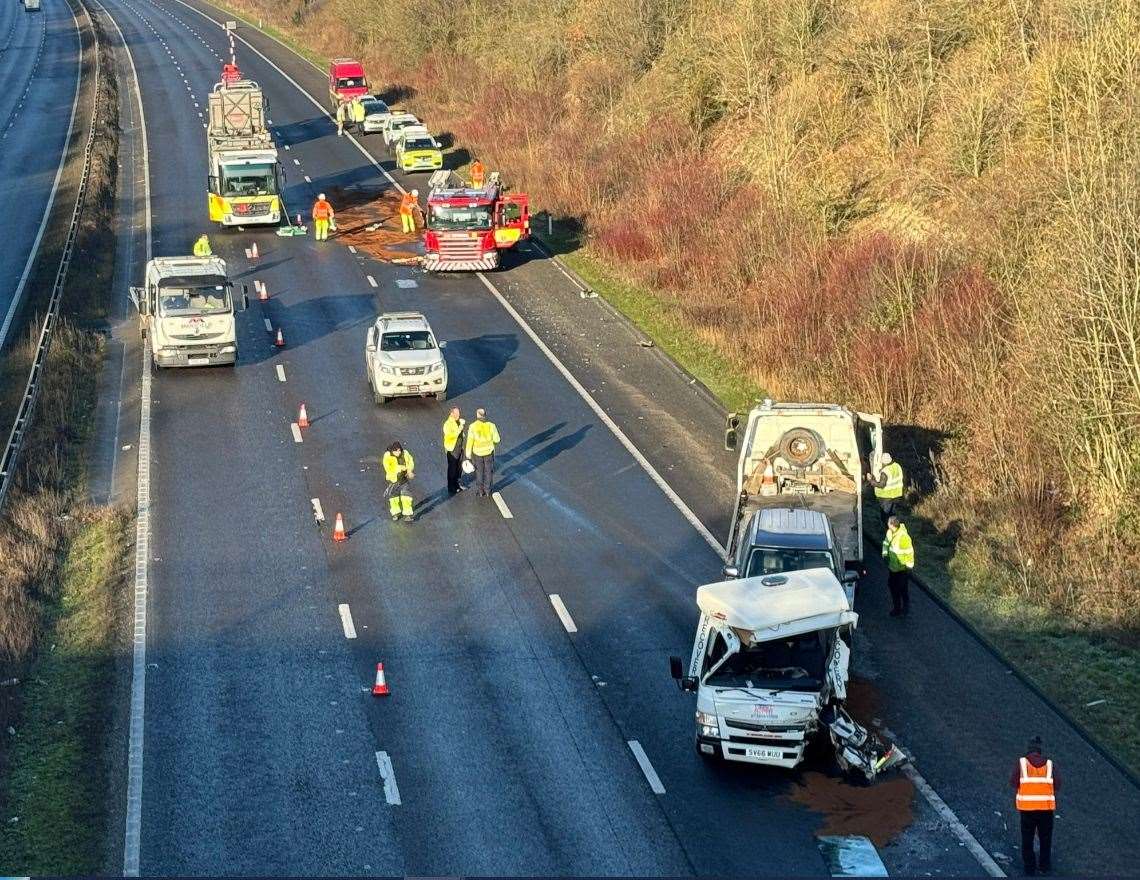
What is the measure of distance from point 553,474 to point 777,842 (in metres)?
13.6

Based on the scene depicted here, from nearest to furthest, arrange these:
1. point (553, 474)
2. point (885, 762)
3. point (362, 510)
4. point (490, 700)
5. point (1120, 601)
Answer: point (885, 762)
point (490, 700)
point (1120, 601)
point (362, 510)
point (553, 474)

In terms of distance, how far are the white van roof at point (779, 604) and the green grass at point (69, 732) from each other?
7686 mm

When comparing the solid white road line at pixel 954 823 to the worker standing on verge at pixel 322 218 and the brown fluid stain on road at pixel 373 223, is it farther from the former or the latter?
the worker standing on verge at pixel 322 218

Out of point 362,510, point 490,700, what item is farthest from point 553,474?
point 490,700

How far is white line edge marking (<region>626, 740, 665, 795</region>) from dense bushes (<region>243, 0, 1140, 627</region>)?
24.9 ft

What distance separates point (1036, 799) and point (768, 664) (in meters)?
3.92

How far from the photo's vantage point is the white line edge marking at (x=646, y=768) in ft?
62.1

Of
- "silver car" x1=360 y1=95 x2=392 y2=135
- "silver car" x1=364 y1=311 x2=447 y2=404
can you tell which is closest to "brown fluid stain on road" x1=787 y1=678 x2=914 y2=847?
"silver car" x1=364 y1=311 x2=447 y2=404

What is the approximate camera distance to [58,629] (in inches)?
936

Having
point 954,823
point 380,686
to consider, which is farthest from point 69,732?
point 954,823

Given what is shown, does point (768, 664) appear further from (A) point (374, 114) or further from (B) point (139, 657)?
(A) point (374, 114)

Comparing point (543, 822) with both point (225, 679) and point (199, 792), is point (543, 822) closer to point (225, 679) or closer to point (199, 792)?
point (199, 792)

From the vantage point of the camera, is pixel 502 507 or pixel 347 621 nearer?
pixel 347 621

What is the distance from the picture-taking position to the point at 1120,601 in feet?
77.9
